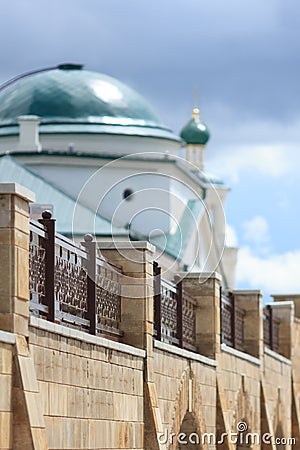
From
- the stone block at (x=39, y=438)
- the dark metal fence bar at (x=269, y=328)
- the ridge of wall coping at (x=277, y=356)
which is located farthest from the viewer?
the dark metal fence bar at (x=269, y=328)

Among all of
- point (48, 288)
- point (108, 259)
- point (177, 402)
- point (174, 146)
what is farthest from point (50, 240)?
point (174, 146)

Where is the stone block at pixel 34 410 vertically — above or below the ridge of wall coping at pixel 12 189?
below

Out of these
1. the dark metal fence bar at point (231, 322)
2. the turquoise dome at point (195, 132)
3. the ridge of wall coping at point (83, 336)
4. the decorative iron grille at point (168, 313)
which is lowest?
the ridge of wall coping at point (83, 336)

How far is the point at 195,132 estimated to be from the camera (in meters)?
92.2

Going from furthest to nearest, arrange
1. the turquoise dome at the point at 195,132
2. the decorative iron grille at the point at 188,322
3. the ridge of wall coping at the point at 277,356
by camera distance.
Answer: the turquoise dome at the point at 195,132 → the ridge of wall coping at the point at 277,356 → the decorative iron grille at the point at 188,322

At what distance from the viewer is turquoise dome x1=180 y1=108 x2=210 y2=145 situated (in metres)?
91.9

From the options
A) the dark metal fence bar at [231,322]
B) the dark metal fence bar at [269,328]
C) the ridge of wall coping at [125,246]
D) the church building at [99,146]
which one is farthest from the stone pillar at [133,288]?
the church building at [99,146]

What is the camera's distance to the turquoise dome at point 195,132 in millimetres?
91938

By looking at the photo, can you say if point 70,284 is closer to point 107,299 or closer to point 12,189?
point 107,299

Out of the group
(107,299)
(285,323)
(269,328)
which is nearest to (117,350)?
(107,299)

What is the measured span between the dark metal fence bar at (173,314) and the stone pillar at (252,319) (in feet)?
13.0

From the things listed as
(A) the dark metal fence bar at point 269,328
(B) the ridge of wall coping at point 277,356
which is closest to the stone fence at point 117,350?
(B) the ridge of wall coping at point 277,356

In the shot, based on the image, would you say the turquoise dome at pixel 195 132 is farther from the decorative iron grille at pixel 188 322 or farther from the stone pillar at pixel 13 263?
the stone pillar at pixel 13 263

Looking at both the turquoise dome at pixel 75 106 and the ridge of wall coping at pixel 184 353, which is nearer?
the ridge of wall coping at pixel 184 353
